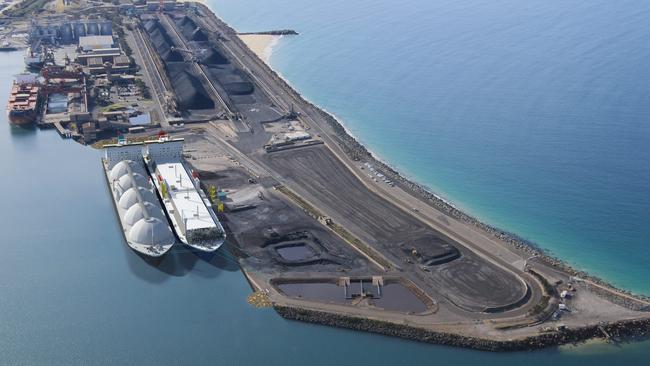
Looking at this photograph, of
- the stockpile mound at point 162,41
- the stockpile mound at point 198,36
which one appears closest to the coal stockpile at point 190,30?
the stockpile mound at point 198,36

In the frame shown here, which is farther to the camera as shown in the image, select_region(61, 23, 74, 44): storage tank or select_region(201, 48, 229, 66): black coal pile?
select_region(61, 23, 74, 44): storage tank

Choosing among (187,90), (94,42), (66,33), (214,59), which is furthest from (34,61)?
(187,90)

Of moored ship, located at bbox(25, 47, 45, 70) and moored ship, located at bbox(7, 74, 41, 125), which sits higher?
moored ship, located at bbox(25, 47, 45, 70)

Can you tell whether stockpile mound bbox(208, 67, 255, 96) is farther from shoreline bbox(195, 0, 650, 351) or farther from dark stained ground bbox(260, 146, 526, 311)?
shoreline bbox(195, 0, 650, 351)

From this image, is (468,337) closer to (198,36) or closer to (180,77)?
(180,77)

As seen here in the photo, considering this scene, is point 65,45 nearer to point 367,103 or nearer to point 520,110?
point 367,103

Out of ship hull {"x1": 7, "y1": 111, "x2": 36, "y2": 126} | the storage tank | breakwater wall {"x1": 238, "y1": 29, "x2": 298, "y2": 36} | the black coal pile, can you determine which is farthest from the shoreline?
the storage tank

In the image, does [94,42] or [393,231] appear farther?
[94,42]
